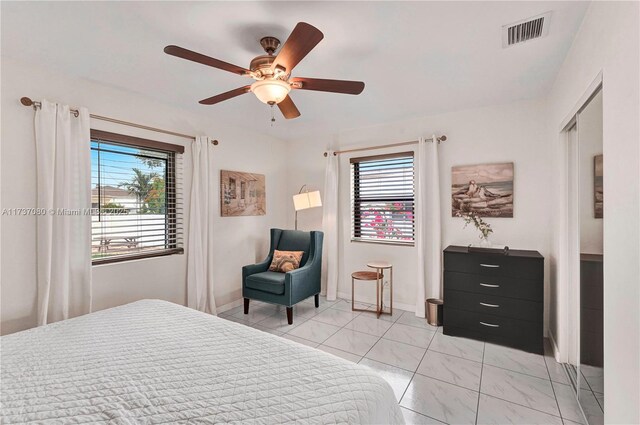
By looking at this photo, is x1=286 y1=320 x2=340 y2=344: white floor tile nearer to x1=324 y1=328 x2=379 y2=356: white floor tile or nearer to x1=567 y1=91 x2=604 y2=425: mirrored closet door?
x1=324 y1=328 x2=379 y2=356: white floor tile

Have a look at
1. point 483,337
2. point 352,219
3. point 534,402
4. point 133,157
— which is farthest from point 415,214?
point 133,157

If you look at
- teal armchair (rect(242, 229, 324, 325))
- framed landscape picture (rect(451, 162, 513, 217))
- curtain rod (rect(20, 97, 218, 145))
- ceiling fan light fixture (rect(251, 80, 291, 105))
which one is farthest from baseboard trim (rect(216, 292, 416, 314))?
ceiling fan light fixture (rect(251, 80, 291, 105))

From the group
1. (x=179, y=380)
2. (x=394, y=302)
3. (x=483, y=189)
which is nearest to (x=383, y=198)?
(x=483, y=189)

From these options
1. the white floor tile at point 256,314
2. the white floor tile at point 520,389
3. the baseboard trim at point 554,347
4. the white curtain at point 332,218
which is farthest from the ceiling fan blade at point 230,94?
the baseboard trim at point 554,347

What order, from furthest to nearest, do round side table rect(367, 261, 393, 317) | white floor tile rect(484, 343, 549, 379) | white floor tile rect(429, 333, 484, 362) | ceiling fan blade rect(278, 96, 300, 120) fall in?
round side table rect(367, 261, 393, 317)
white floor tile rect(429, 333, 484, 362)
white floor tile rect(484, 343, 549, 379)
ceiling fan blade rect(278, 96, 300, 120)

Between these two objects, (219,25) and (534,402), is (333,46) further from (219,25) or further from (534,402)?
(534,402)

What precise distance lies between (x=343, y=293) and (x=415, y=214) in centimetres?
164

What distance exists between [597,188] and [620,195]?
422 mm

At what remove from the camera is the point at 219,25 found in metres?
1.85

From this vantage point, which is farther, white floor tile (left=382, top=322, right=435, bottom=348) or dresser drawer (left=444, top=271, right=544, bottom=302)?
white floor tile (left=382, top=322, right=435, bottom=348)

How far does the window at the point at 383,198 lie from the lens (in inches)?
157

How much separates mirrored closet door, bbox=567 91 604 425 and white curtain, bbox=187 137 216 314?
11.4 ft

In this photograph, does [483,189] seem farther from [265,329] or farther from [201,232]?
[201,232]

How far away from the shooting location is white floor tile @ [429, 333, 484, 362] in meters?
2.72
